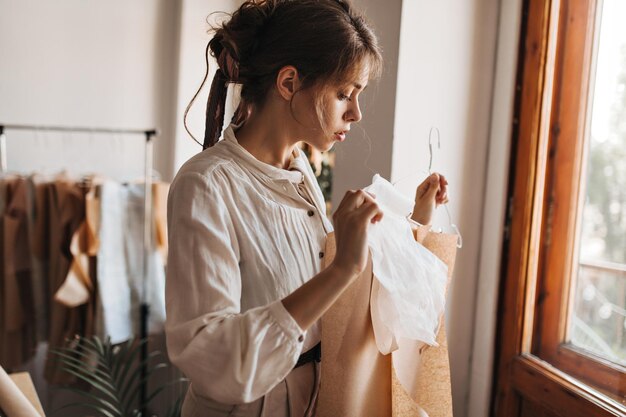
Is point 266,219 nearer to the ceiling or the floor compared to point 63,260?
nearer to the ceiling

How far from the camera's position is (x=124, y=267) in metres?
2.36

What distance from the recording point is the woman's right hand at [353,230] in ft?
2.66

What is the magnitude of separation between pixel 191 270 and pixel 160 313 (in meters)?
1.78

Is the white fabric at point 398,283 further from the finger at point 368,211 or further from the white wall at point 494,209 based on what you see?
the white wall at point 494,209

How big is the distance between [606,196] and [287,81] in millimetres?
1107

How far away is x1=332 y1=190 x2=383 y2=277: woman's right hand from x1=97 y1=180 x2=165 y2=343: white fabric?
1.68 meters

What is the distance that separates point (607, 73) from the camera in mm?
1443

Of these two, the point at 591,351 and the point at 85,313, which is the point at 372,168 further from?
the point at 85,313

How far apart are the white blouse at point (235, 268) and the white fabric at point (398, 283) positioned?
0.12 metres

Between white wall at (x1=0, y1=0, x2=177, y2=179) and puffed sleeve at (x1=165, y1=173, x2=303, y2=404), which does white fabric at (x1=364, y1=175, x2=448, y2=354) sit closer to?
puffed sleeve at (x1=165, y1=173, x2=303, y2=404)

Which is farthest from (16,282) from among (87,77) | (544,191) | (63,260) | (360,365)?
(544,191)

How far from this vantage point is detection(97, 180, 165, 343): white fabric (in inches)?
89.4

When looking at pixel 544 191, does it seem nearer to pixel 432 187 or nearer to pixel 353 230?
pixel 432 187

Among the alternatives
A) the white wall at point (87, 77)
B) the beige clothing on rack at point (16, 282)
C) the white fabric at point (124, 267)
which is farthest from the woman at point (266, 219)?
the white wall at point (87, 77)
